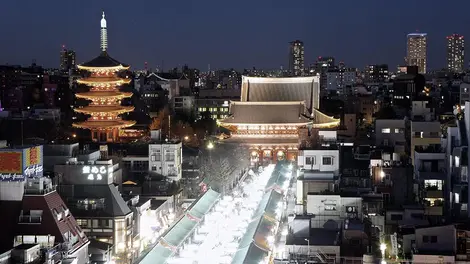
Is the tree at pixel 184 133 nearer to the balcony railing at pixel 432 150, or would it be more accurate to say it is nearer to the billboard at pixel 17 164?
the balcony railing at pixel 432 150

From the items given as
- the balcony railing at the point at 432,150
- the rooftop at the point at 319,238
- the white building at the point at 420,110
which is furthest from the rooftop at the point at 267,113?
the rooftop at the point at 319,238

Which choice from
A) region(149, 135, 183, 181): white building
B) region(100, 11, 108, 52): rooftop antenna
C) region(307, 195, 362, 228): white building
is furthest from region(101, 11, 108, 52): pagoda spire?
region(307, 195, 362, 228): white building

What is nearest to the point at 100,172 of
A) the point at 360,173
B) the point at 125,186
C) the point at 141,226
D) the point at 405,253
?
the point at 141,226

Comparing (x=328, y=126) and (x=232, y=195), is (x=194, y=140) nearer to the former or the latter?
(x=328, y=126)

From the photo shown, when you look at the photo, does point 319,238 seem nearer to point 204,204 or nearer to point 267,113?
point 204,204

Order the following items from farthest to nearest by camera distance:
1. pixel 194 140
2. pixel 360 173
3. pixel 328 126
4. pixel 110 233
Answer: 1. pixel 194 140
2. pixel 328 126
3. pixel 360 173
4. pixel 110 233
